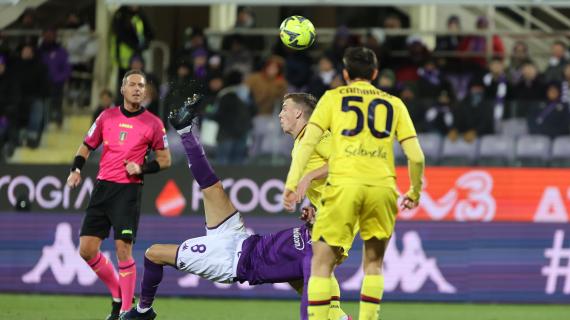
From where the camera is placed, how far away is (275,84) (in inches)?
650

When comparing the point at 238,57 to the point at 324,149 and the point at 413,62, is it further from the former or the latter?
the point at 324,149

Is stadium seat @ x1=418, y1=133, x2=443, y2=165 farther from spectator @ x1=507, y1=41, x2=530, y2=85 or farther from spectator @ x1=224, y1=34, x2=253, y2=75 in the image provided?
spectator @ x1=224, y1=34, x2=253, y2=75

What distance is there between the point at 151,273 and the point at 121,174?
164 centimetres

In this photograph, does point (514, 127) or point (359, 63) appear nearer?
point (359, 63)

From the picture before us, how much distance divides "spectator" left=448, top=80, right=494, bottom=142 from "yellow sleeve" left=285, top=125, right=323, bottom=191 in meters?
8.70

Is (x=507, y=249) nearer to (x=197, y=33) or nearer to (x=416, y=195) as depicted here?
(x=416, y=195)

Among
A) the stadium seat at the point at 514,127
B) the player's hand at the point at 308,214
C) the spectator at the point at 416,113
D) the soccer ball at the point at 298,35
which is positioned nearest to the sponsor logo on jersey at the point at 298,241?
the player's hand at the point at 308,214

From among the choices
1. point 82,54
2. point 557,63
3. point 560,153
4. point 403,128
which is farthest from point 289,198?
point 82,54

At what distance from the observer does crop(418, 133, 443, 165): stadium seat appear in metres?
16.3

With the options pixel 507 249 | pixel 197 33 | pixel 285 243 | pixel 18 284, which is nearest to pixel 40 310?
pixel 18 284

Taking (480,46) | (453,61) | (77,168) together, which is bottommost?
(77,168)

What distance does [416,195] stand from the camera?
322 inches

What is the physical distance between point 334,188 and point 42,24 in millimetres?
11756

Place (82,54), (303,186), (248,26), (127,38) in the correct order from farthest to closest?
1. (248,26)
2. (82,54)
3. (127,38)
4. (303,186)
